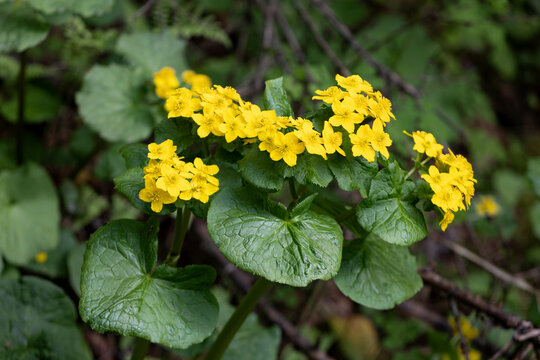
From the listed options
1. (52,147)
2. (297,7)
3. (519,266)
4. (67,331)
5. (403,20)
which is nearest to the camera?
(67,331)

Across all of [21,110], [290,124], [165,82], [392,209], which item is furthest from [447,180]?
[21,110]

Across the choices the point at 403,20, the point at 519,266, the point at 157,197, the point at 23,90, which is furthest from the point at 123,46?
the point at 519,266

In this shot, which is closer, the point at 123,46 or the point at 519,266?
the point at 123,46

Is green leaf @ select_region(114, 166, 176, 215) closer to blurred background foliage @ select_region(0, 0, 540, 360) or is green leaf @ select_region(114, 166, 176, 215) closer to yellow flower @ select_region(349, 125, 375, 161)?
yellow flower @ select_region(349, 125, 375, 161)

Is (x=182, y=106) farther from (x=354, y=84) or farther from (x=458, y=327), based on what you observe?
(x=458, y=327)

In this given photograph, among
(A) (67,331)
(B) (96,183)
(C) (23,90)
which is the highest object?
(C) (23,90)

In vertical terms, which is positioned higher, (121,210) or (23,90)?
(23,90)

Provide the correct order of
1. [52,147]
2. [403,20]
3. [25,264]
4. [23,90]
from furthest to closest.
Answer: [403,20] → [52,147] → [23,90] → [25,264]

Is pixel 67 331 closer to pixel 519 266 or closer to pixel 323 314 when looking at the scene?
pixel 323 314
